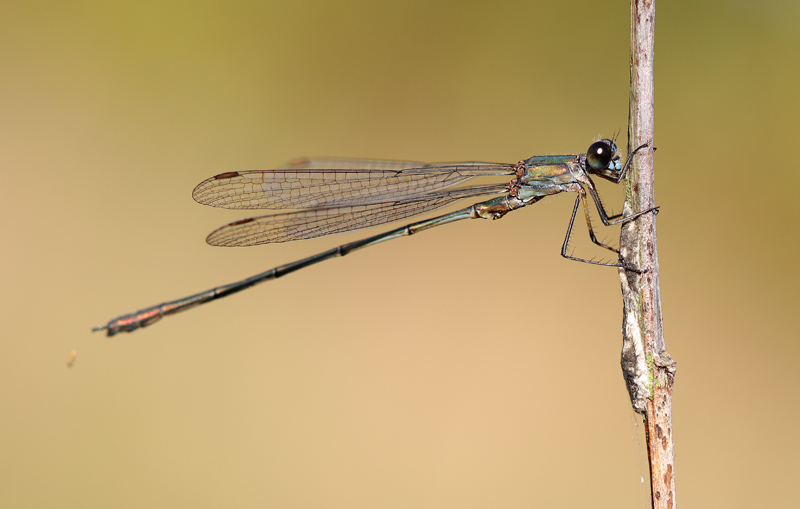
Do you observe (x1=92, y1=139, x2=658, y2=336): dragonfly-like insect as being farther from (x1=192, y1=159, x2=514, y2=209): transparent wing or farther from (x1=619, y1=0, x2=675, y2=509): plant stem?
(x1=619, y1=0, x2=675, y2=509): plant stem

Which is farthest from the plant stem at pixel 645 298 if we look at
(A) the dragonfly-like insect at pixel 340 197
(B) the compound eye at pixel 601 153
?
(A) the dragonfly-like insect at pixel 340 197

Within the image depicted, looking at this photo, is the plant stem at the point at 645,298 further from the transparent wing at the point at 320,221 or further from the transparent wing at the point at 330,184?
the transparent wing at the point at 320,221

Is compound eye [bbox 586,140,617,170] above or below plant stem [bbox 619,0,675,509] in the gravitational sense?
above

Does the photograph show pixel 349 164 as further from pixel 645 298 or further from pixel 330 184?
pixel 645 298

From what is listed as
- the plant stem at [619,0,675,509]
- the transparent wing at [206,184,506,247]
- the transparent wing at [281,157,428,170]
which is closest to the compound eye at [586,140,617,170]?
the plant stem at [619,0,675,509]

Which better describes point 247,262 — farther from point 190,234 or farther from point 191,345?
point 191,345

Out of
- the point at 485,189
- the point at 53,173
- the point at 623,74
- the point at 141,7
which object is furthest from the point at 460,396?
the point at 141,7
